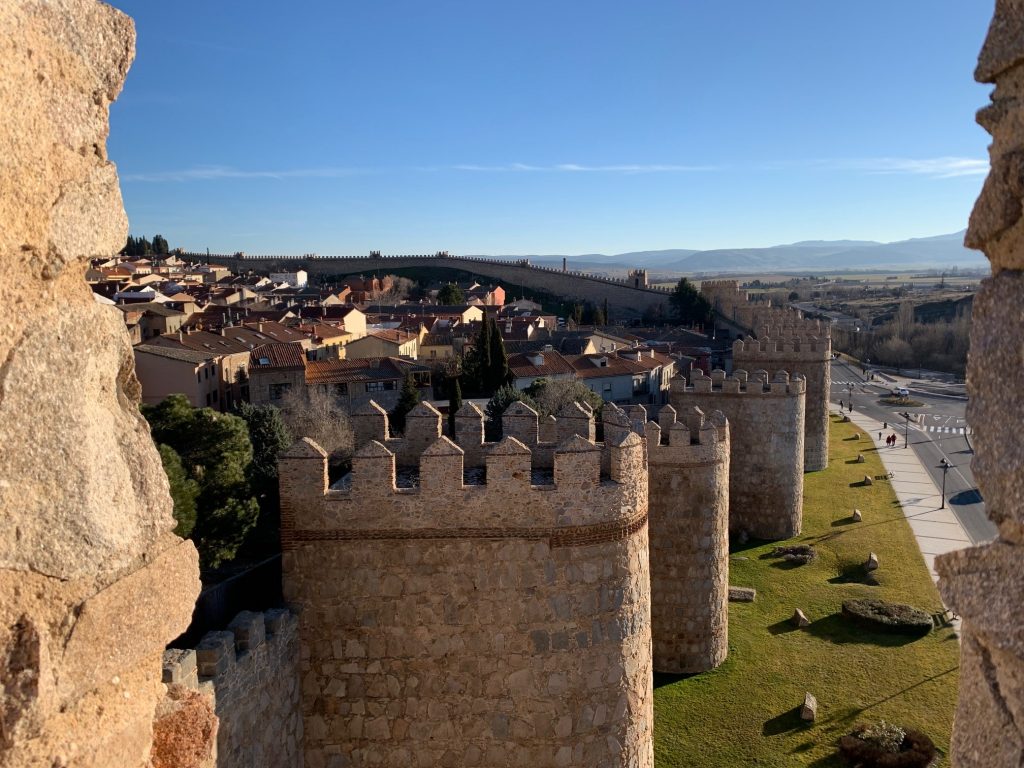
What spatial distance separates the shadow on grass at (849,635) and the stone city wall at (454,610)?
990 centimetres

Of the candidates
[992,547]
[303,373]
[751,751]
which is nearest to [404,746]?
[992,547]

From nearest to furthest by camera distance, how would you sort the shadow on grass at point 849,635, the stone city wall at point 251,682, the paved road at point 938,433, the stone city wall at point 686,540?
the stone city wall at point 251,682 → the stone city wall at point 686,540 → the shadow on grass at point 849,635 → the paved road at point 938,433

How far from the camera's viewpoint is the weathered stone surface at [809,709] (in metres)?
12.2

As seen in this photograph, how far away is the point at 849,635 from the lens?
15.1 metres

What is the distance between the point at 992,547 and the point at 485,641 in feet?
16.7

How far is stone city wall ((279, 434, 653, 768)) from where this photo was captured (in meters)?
6.60

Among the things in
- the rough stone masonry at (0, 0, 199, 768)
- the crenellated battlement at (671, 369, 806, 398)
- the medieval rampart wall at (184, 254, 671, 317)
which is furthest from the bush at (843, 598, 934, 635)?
the medieval rampart wall at (184, 254, 671, 317)

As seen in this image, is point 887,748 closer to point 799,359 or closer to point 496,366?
point 799,359

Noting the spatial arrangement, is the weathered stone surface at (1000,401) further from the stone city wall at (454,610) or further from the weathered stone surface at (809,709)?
the weathered stone surface at (809,709)

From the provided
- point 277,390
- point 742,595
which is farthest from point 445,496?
point 277,390

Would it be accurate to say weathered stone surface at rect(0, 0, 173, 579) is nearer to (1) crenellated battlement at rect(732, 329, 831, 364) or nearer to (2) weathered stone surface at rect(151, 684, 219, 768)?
(2) weathered stone surface at rect(151, 684, 219, 768)

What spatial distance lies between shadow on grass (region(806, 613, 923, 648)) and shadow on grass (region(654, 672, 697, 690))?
135 inches

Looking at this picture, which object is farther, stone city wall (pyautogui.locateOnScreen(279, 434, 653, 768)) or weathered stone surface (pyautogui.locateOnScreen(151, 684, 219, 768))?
stone city wall (pyautogui.locateOnScreen(279, 434, 653, 768))

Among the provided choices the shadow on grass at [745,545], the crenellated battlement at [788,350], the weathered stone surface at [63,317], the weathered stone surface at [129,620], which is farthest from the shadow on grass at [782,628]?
the weathered stone surface at [63,317]
